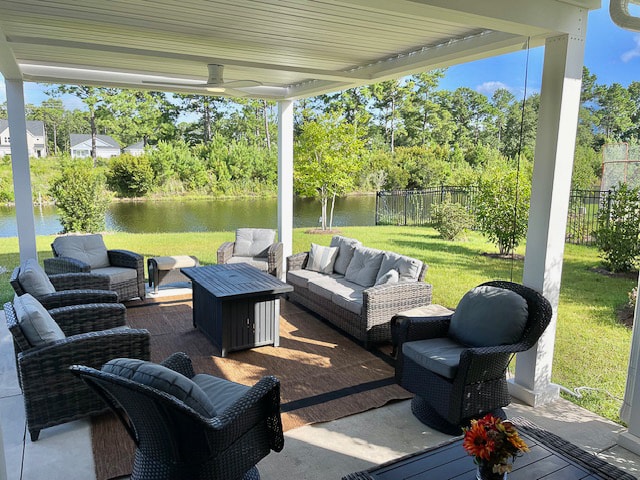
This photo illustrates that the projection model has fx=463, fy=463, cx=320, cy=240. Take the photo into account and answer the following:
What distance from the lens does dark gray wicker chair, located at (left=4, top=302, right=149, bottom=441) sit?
3.04 metres

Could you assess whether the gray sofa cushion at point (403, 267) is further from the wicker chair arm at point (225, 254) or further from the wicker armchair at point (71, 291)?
the wicker armchair at point (71, 291)

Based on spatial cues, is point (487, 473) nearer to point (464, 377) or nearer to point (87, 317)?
point (464, 377)

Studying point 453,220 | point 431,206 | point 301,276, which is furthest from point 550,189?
point 431,206

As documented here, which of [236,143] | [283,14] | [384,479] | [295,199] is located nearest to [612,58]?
[283,14]

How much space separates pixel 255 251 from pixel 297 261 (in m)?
0.98

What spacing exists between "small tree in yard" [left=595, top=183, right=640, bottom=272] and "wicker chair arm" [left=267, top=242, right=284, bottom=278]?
4.22 meters

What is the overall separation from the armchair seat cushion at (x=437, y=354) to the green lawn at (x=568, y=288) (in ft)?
3.93

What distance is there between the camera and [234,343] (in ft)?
15.0

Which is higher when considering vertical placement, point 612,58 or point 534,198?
point 612,58

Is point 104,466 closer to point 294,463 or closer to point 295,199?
point 294,463

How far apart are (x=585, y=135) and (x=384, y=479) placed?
5.19m

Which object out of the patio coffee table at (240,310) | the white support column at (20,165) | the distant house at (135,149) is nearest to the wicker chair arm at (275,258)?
the patio coffee table at (240,310)

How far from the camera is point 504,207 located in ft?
26.9

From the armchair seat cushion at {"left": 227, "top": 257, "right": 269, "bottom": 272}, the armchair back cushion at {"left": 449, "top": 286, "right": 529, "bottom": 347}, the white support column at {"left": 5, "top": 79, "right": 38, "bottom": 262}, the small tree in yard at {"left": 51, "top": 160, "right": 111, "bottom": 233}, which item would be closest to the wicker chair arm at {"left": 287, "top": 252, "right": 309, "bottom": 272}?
the armchair seat cushion at {"left": 227, "top": 257, "right": 269, "bottom": 272}
